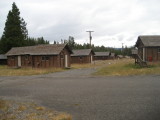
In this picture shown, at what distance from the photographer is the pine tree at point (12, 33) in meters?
54.0

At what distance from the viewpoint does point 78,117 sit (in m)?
6.86

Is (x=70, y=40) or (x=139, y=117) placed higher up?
(x=70, y=40)

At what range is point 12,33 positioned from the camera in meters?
54.2

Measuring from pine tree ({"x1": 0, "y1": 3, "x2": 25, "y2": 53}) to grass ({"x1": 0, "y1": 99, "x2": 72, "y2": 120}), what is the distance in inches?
1871

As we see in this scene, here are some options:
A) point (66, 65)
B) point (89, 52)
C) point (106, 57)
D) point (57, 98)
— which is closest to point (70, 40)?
point (106, 57)

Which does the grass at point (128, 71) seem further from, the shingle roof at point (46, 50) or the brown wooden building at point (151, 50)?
the shingle roof at point (46, 50)

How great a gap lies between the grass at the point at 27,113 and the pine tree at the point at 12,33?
156 ft

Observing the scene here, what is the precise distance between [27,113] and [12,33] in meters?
49.9

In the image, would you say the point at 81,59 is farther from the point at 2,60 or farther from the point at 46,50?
the point at 46,50

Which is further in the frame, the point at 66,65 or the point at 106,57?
the point at 106,57

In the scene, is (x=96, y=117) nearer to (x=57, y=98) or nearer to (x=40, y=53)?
(x=57, y=98)

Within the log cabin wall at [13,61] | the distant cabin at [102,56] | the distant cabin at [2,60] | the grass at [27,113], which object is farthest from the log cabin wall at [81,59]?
the grass at [27,113]

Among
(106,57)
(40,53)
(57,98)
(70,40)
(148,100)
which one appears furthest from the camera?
(70,40)

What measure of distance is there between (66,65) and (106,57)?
57.1m
